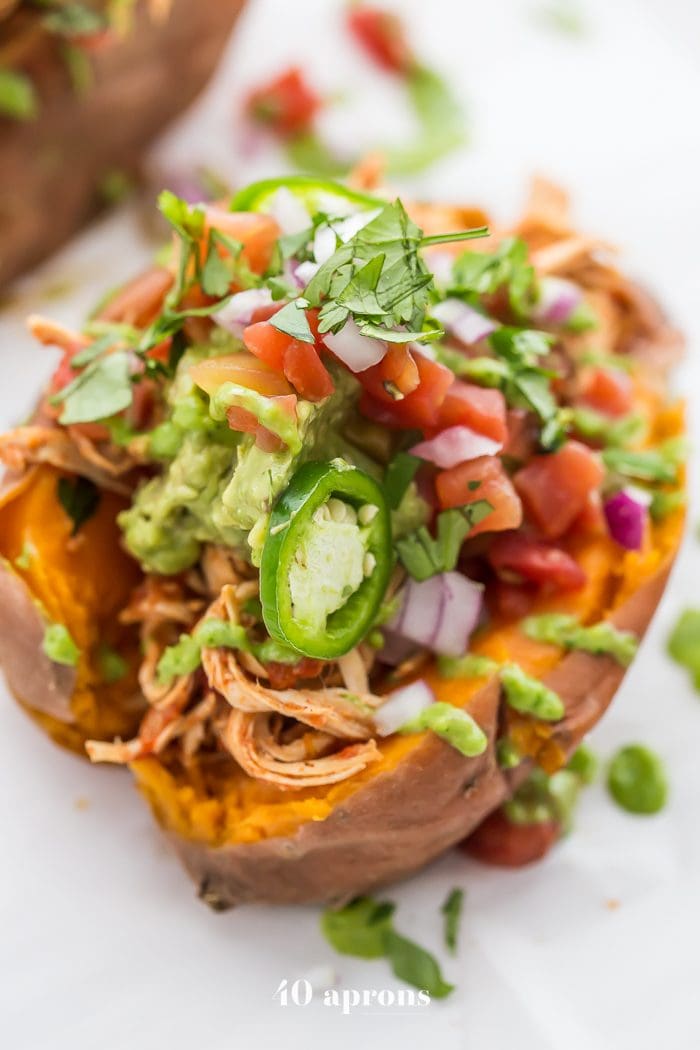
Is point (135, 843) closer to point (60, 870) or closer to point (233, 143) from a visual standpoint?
point (60, 870)

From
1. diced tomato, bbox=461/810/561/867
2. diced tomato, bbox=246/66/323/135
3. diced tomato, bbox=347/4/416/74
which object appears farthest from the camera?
diced tomato, bbox=347/4/416/74


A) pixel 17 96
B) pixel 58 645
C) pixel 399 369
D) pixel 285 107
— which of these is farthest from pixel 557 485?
pixel 285 107

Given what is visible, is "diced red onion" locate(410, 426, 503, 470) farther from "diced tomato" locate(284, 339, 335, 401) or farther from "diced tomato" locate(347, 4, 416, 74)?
"diced tomato" locate(347, 4, 416, 74)

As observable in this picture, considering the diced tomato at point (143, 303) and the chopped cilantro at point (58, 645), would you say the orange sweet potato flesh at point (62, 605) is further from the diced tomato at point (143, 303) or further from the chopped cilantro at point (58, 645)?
the diced tomato at point (143, 303)

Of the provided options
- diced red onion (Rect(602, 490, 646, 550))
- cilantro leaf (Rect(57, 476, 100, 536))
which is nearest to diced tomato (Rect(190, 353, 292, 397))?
cilantro leaf (Rect(57, 476, 100, 536))

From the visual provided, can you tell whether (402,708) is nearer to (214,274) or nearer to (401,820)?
(401,820)

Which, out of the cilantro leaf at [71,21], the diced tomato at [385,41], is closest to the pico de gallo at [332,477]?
the cilantro leaf at [71,21]
